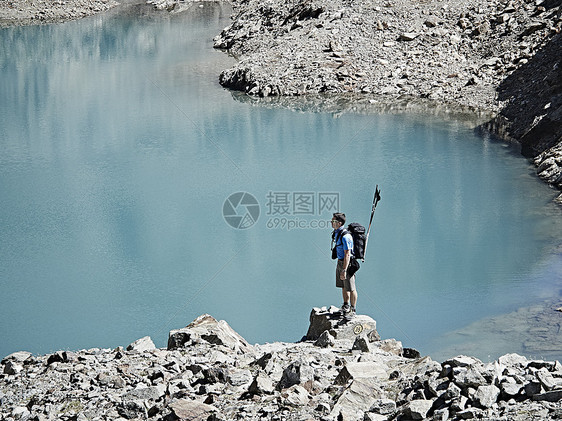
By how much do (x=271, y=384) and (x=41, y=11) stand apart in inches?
2120

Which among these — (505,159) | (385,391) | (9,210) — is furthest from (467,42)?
(385,391)

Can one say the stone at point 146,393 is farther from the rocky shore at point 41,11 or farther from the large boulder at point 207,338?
the rocky shore at point 41,11

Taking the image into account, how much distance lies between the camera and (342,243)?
1159 cm

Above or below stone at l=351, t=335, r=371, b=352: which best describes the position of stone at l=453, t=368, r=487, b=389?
above

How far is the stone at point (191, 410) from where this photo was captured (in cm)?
830

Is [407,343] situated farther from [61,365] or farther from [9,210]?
[9,210]

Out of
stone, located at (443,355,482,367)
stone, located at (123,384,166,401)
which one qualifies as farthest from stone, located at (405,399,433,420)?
stone, located at (123,384,166,401)

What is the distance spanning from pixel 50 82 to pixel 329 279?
2672cm

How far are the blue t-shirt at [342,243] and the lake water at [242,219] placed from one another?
3.25 metres

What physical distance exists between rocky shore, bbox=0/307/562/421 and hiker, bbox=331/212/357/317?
0.98 metres

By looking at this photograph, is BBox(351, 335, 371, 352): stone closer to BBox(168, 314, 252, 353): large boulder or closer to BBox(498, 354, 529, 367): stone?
BBox(168, 314, 252, 353): large boulder

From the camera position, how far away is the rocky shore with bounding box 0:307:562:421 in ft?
25.5

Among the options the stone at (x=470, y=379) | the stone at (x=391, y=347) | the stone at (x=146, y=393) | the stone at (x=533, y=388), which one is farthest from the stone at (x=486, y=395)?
the stone at (x=146, y=393)

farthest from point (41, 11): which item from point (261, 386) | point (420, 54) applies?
point (261, 386)
